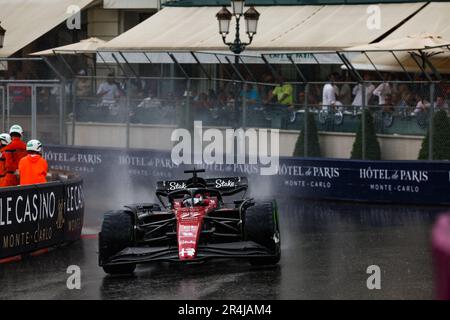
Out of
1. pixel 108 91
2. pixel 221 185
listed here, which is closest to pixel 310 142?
pixel 108 91

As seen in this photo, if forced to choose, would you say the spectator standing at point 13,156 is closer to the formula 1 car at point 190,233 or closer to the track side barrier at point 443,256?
the formula 1 car at point 190,233

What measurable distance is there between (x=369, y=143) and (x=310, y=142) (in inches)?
53.0

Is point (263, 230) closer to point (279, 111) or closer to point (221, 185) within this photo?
point (221, 185)

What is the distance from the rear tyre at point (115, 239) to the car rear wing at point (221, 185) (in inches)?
90.4

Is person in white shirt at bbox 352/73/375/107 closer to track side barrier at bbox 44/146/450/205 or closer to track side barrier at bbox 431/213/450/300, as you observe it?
track side barrier at bbox 44/146/450/205

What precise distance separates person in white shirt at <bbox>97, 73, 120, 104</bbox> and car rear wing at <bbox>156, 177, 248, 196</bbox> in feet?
35.3

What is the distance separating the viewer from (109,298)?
11.4 meters

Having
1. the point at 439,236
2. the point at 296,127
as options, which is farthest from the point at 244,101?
the point at 439,236

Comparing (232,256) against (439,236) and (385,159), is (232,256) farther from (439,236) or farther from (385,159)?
(385,159)

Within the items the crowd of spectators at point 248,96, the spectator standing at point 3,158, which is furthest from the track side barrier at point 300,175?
the spectator standing at point 3,158

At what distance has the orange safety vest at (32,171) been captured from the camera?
15.3 metres

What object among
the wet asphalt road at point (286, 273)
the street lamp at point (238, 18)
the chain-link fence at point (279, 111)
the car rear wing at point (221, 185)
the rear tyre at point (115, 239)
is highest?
the street lamp at point (238, 18)

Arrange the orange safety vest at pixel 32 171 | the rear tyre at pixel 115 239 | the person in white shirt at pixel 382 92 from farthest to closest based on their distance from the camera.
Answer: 1. the person in white shirt at pixel 382 92
2. the orange safety vest at pixel 32 171
3. the rear tyre at pixel 115 239

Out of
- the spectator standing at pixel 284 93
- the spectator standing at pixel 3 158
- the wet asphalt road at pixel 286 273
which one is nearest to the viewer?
the wet asphalt road at pixel 286 273
